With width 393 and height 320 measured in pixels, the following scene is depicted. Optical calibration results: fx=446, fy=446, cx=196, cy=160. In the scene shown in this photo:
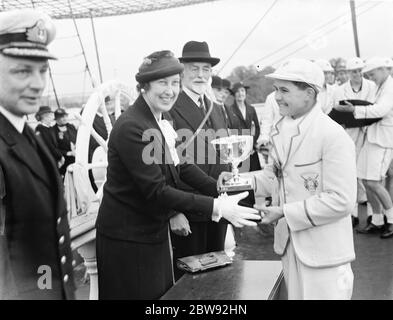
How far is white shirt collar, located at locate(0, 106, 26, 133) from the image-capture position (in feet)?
3.84

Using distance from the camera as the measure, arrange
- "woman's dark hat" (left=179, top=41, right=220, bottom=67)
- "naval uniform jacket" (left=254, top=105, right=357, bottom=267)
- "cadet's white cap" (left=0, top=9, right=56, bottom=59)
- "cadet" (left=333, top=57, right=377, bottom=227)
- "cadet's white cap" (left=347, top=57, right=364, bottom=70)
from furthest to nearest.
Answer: "cadet" (left=333, top=57, right=377, bottom=227), "cadet's white cap" (left=347, top=57, right=364, bottom=70), "woman's dark hat" (left=179, top=41, right=220, bottom=67), "naval uniform jacket" (left=254, top=105, right=357, bottom=267), "cadet's white cap" (left=0, top=9, right=56, bottom=59)

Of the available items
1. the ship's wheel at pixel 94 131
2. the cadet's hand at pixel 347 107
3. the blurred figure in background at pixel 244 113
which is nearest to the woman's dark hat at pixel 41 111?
the ship's wheel at pixel 94 131

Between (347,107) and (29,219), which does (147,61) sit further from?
(347,107)

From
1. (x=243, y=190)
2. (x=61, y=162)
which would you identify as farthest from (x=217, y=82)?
(x=61, y=162)

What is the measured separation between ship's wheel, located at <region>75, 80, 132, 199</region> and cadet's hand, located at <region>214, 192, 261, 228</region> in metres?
0.55

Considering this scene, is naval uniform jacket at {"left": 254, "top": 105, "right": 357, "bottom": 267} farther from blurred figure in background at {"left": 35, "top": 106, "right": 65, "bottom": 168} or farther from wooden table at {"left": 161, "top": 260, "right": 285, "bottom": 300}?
blurred figure in background at {"left": 35, "top": 106, "right": 65, "bottom": 168}

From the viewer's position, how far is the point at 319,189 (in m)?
1.72

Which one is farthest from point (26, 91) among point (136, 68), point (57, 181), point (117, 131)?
point (136, 68)

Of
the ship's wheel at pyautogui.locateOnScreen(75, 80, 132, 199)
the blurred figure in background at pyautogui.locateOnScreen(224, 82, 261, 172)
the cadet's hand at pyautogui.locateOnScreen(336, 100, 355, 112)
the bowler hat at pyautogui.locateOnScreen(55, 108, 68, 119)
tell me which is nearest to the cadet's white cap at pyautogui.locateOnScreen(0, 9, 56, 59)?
the bowler hat at pyautogui.locateOnScreen(55, 108, 68, 119)

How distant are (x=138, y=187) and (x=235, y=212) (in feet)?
1.32

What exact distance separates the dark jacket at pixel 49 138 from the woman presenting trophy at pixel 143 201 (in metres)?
0.31

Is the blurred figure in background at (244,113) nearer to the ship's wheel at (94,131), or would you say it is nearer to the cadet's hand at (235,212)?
the ship's wheel at (94,131)
